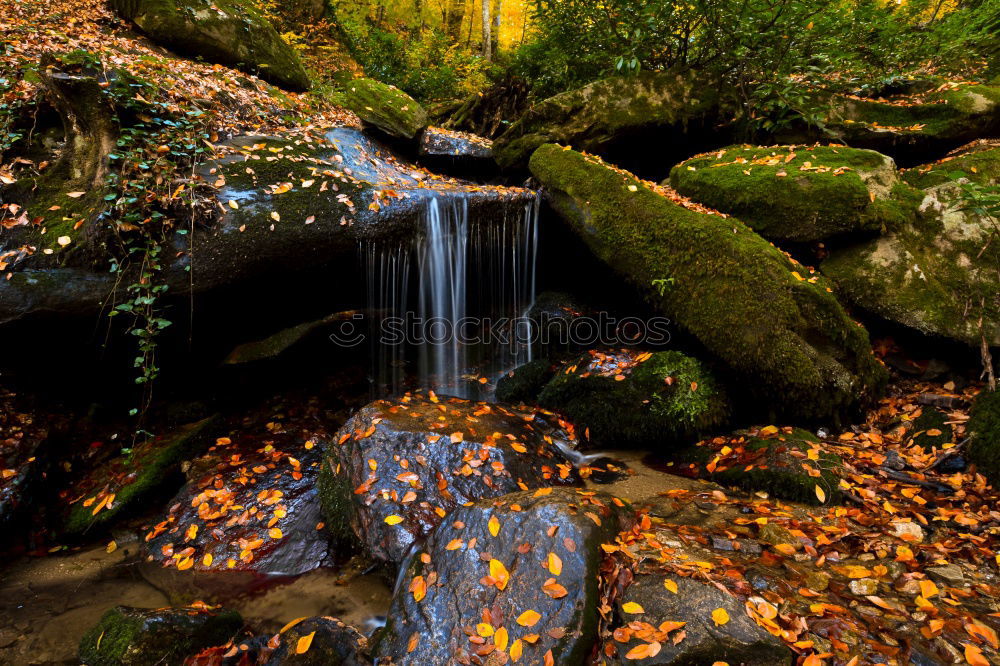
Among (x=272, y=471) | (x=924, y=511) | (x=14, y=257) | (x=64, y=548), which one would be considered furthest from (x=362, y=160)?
(x=924, y=511)

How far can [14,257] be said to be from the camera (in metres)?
4.01

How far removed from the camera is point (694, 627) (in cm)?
193

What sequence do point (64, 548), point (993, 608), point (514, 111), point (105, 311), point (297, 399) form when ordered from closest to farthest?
point (993, 608)
point (64, 548)
point (105, 311)
point (297, 399)
point (514, 111)

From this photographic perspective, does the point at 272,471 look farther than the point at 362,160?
No

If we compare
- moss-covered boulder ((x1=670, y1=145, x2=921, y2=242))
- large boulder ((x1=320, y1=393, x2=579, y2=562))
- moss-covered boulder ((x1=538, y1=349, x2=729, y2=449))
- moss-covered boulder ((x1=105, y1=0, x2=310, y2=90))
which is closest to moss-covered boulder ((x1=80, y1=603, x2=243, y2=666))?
large boulder ((x1=320, y1=393, x2=579, y2=562))

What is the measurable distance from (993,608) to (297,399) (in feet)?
22.3

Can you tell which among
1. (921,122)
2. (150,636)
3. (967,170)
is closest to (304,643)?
(150,636)

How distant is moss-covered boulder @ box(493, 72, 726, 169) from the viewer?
7.50 metres

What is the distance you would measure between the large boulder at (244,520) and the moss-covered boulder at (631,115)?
635 cm

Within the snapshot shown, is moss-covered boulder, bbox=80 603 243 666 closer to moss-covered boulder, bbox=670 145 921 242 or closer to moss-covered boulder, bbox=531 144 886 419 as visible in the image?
moss-covered boulder, bbox=531 144 886 419

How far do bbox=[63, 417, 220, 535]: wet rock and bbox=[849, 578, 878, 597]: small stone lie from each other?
5.93m

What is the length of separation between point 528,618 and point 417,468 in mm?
1800

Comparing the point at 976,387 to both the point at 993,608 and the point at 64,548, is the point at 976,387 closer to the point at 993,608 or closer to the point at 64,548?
the point at 993,608

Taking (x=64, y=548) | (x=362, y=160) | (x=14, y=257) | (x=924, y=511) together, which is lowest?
(x=64, y=548)
